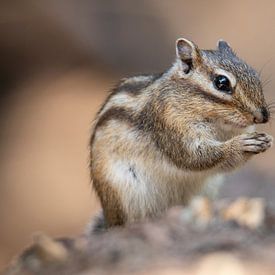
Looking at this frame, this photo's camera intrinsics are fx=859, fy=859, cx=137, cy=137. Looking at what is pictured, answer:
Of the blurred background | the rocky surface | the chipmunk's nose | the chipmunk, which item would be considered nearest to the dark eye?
the chipmunk

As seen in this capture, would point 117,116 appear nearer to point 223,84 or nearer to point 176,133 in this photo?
point 176,133

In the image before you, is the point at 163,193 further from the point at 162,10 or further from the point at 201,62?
the point at 162,10

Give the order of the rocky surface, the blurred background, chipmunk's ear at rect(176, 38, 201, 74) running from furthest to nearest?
the blurred background, chipmunk's ear at rect(176, 38, 201, 74), the rocky surface

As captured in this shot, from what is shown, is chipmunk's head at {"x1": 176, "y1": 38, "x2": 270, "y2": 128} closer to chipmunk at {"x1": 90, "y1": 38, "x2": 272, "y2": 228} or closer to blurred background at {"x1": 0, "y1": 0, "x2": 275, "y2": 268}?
chipmunk at {"x1": 90, "y1": 38, "x2": 272, "y2": 228}

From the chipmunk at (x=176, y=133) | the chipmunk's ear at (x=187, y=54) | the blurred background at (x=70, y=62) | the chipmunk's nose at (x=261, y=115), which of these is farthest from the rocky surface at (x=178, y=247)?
the blurred background at (x=70, y=62)

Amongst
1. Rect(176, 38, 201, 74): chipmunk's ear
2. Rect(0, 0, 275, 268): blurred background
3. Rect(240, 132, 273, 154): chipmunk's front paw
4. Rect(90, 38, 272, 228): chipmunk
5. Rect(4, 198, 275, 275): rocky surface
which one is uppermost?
Rect(0, 0, 275, 268): blurred background

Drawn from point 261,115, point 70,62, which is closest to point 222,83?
point 261,115

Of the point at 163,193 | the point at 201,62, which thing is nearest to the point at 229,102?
the point at 201,62

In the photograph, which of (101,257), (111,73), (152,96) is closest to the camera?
(101,257)
